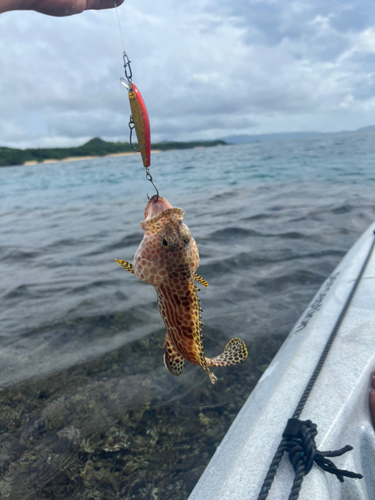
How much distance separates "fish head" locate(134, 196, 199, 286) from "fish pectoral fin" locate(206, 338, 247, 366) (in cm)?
72

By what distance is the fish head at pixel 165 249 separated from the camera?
157 centimetres

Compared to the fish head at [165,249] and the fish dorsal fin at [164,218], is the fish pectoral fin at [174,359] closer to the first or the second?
the fish head at [165,249]

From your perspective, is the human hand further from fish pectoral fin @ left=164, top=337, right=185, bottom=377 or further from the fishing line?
fish pectoral fin @ left=164, top=337, right=185, bottom=377

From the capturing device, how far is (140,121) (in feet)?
5.56

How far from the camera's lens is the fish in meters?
1.58

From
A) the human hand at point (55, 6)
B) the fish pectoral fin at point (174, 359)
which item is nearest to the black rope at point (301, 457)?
the fish pectoral fin at point (174, 359)

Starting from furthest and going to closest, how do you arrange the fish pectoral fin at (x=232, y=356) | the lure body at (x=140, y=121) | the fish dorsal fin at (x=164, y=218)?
the fish pectoral fin at (x=232, y=356)
the lure body at (x=140, y=121)
the fish dorsal fin at (x=164, y=218)

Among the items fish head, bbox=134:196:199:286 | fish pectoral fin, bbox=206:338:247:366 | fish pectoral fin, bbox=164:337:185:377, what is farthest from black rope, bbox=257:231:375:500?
fish head, bbox=134:196:199:286

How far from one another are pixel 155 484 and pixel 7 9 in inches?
179

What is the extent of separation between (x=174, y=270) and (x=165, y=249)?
0.38ft

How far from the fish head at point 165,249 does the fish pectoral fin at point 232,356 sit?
28.3 inches

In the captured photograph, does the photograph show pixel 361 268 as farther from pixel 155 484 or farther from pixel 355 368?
pixel 155 484

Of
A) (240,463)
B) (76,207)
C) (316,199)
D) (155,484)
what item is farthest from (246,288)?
(76,207)

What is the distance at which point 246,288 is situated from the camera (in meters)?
7.41
